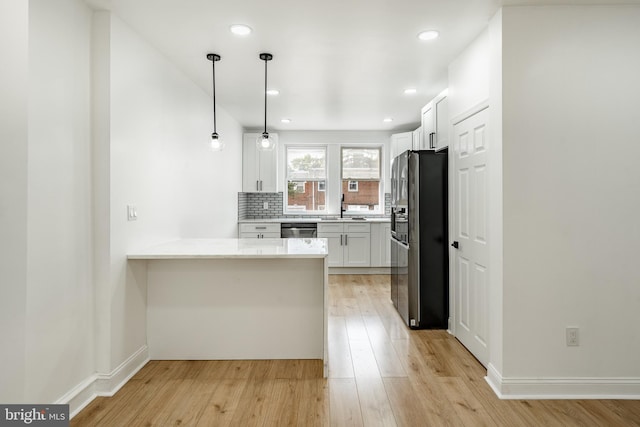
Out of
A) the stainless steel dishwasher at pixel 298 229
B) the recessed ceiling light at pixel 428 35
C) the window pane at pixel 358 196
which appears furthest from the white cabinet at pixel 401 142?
the recessed ceiling light at pixel 428 35

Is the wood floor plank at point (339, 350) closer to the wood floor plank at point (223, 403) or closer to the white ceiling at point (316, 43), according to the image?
the wood floor plank at point (223, 403)

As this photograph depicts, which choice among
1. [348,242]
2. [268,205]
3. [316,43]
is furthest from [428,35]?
[268,205]

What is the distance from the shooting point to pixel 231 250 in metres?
2.67

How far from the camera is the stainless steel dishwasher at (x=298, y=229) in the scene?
6.06 metres

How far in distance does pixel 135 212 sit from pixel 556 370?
3.04 m

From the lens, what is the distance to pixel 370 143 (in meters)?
6.54

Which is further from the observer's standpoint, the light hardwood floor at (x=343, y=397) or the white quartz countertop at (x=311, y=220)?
the white quartz countertop at (x=311, y=220)

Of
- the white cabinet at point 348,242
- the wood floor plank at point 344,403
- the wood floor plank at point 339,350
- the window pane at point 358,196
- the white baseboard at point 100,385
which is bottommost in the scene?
the wood floor plank at point 344,403

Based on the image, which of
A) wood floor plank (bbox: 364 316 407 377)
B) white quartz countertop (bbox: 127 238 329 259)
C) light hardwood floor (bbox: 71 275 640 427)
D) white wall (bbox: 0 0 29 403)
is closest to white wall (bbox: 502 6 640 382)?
light hardwood floor (bbox: 71 275 640 427)

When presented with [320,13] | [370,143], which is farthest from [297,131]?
[320,13]

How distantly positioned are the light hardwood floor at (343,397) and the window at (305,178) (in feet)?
12.3

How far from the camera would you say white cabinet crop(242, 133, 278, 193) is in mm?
6254

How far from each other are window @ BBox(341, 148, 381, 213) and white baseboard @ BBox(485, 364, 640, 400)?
4.46 meters

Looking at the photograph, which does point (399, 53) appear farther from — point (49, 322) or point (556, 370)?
point (49, 322)
